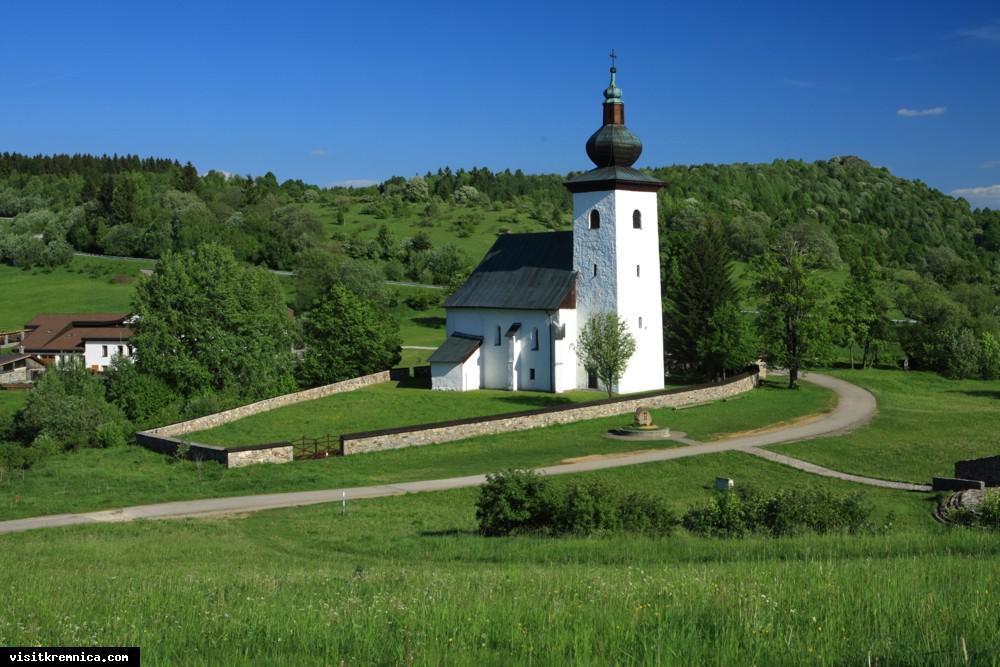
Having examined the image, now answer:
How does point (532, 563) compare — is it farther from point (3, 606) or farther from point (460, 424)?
point (460, 424)

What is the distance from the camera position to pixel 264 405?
4641 cm

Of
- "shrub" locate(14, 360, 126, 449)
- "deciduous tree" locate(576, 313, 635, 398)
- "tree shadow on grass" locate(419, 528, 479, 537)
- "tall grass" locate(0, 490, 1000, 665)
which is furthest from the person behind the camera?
"deciduous tree" locate(576, 313, 635, 398)

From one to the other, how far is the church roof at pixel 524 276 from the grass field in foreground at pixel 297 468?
10781mm

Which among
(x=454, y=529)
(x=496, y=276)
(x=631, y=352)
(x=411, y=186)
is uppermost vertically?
(x=411, y=186)

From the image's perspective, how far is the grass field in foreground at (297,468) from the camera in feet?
94.6

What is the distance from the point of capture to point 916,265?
122 m

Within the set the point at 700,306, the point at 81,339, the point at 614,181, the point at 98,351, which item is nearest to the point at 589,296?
the point at 614,181

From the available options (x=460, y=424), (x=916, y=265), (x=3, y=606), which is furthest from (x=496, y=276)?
(x=916, y=265)

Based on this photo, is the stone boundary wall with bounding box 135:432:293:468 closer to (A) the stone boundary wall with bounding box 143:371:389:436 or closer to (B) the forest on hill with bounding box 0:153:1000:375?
(A) the stone boundary wall with bounding box 143:371:389:436

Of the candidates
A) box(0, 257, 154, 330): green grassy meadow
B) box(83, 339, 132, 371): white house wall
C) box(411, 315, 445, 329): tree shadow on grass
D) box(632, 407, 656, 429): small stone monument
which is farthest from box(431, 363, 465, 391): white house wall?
box(0, 257, 154, 330): green grassy meadow

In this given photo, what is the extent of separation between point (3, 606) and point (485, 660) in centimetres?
563

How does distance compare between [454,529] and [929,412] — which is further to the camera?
[929,412]

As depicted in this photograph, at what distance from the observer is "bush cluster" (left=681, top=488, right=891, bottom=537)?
61.5 feet

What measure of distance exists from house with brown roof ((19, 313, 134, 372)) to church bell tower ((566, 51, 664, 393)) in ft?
128
